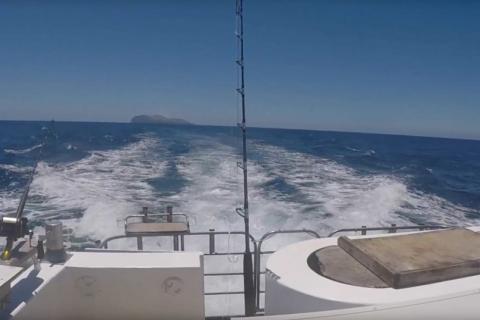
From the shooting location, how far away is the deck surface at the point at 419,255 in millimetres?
1790

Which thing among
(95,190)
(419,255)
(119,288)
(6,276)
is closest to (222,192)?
(95,190)

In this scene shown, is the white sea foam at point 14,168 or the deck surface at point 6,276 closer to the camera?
the deck surface at point 6,276

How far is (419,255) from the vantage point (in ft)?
6.41

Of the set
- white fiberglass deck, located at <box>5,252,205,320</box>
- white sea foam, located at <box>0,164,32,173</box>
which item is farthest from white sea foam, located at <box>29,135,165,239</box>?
white fiberglass deck, located at <box>5,252,205,320</box>

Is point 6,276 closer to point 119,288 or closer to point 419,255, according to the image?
point 119,288

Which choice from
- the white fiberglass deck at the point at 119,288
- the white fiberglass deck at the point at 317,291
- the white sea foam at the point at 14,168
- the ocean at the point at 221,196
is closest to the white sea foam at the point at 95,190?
the ocean at the point at 221,196

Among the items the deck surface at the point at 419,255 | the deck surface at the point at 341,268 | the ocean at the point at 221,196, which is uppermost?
the deck surface at the point at 419,255

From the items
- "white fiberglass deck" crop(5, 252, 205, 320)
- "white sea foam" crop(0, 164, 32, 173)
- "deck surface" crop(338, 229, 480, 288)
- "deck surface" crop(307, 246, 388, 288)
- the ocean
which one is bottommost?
the ocean

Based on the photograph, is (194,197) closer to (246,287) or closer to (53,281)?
(246,287)

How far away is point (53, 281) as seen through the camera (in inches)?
78.5

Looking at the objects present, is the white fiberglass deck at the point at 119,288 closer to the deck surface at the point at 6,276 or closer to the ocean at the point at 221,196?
the deck surface at the point at 6,276

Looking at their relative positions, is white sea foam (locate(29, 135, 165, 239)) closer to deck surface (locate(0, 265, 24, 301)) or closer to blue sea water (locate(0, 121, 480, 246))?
blue sea water (locate(0, 121, 480, 246))

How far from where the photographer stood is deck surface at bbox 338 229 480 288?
5.87ft

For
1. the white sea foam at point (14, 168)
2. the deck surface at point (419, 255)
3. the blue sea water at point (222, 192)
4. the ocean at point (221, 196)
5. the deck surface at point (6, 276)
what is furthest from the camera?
the white sea foam at point (14, 168)
